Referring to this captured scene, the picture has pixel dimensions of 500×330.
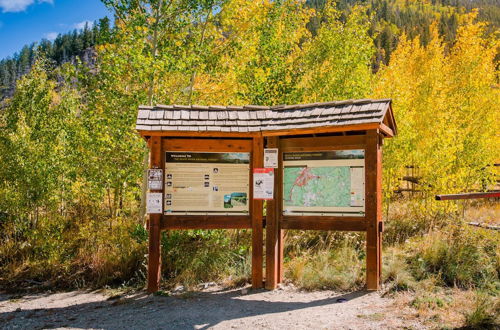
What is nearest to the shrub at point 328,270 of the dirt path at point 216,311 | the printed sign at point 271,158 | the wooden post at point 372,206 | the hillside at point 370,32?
the dirt path at point 216,311

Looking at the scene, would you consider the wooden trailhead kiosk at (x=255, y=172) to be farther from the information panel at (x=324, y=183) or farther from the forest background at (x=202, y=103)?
the forest background at (x=202, y=103)

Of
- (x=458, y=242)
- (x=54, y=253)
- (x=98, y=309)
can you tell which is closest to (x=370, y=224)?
(x=458, y=242)

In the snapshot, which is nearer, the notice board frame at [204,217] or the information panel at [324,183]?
the information panel at [324,183]

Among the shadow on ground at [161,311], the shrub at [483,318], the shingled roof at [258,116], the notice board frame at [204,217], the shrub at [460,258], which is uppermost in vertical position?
the shingled roof at [258,116]

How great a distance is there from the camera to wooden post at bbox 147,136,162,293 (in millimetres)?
6766

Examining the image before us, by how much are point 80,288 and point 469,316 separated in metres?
6.80

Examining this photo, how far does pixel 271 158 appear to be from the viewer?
6.76 metres

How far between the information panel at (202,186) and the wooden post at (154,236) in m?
0.18

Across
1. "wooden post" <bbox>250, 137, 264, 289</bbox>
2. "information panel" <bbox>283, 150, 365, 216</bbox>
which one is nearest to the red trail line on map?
"information panel" <bbox>283, 150, 365, 216</bbox>

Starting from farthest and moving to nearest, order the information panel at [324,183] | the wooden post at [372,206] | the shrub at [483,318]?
the information panel at [324,183]
the wooden post at [372,206]
the shrub at [483,318]

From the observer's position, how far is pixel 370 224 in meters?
6.27

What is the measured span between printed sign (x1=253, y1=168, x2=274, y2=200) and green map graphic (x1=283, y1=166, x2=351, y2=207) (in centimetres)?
27

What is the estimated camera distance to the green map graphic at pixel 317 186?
648 centimetres

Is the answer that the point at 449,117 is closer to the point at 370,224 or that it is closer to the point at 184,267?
the point at 370,224
